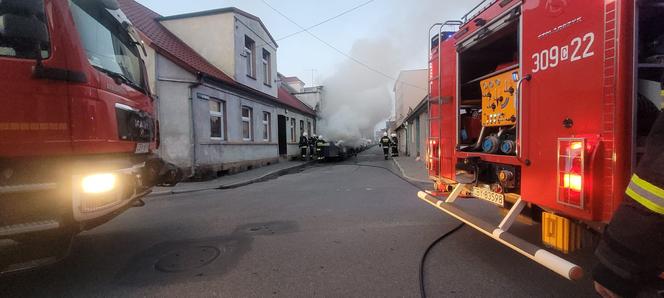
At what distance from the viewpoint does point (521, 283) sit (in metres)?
2.84

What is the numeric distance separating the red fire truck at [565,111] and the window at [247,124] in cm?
1204

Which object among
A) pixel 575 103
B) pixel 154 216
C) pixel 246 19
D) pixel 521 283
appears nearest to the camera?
pixel 575 103

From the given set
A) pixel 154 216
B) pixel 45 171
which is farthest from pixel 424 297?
pixel 154 216

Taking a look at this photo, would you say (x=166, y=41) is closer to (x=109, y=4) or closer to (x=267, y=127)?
(x=267, y=127)

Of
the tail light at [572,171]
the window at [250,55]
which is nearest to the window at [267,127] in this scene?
the window at [250,55]

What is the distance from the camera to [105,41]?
3.39m

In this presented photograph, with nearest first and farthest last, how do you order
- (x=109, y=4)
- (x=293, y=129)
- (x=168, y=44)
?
(x=109, y=4) → (x=168, y=44) → (x=293, y=129)

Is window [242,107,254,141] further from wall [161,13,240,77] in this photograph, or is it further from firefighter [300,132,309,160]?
firefighter [300,132,309,160]

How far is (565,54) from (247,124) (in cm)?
→ 1364

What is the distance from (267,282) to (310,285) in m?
0.40

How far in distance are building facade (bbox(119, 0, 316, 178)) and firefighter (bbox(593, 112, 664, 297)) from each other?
10.7m

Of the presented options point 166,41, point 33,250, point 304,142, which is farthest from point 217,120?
point 33,250

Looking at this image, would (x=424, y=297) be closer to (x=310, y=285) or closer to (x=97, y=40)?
(x=310, y=285)

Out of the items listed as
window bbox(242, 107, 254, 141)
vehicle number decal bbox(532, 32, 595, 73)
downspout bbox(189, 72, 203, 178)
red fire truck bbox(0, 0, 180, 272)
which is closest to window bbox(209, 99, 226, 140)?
downspout bbox(189, 72, 203, 178)
